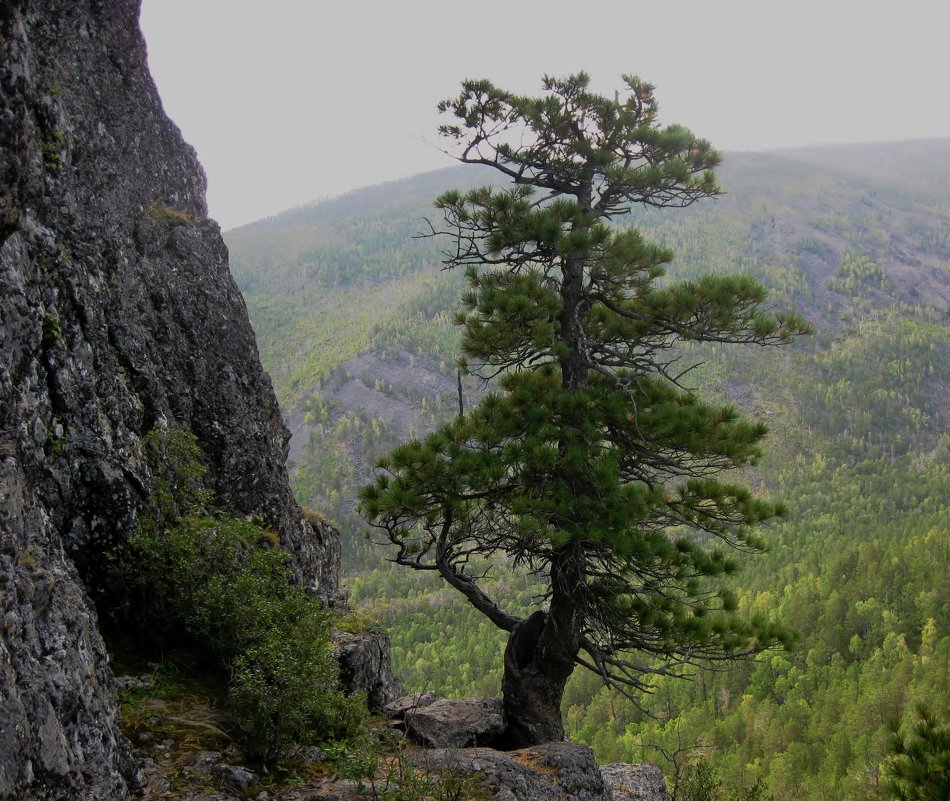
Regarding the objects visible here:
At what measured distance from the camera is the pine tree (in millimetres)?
8531

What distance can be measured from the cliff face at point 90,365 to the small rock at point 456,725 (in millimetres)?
4157

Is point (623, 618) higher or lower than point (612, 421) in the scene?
lower

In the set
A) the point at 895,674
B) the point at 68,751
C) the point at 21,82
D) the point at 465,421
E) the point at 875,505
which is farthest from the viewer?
the point at 875,505

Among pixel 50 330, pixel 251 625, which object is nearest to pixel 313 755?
pixel 251 625

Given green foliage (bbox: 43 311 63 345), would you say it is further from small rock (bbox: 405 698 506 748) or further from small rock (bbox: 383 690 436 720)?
small rock (bbox: 383 690 436 720)

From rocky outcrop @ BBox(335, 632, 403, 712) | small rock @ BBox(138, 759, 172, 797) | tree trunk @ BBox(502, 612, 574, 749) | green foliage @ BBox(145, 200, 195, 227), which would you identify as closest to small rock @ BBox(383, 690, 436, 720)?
rocky outcrop @ BBox(335, 632, 403, 712)

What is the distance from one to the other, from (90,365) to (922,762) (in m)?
9.35

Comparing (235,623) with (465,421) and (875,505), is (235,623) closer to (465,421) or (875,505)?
(465,421)

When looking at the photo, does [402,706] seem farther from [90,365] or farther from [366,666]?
[90,365]

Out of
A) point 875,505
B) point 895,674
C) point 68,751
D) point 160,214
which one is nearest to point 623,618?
point 68,751

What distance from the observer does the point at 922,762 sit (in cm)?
461

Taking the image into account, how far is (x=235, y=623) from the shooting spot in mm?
7910

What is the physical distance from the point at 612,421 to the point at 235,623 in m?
5.34

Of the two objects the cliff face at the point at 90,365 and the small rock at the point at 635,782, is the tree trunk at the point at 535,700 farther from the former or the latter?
the cliff face at the point at 90,365
